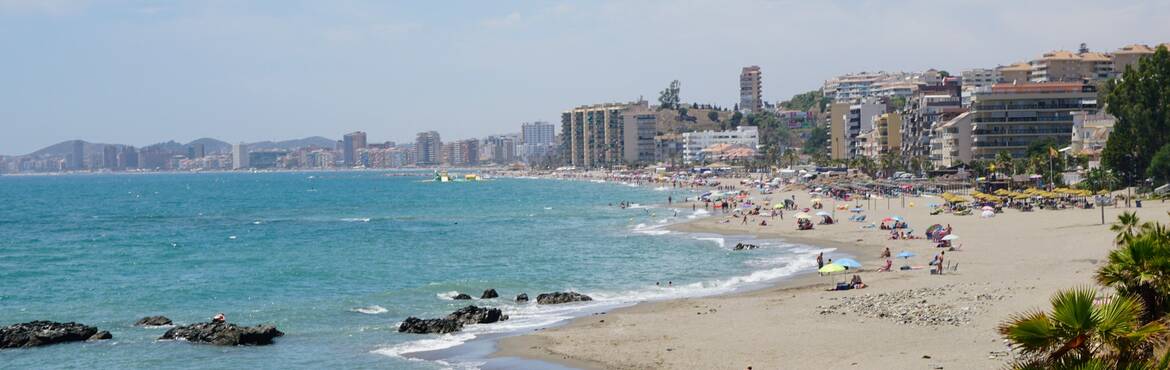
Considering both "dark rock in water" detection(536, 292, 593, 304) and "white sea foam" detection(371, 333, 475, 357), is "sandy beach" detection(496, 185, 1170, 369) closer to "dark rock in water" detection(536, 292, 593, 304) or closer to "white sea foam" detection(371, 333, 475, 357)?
Answer: "white sea foam" detection(371, 333, 475, 357)

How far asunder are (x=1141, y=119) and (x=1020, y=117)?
104ft

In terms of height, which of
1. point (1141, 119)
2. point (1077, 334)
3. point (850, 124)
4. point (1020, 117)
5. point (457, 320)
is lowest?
point (457, 320)

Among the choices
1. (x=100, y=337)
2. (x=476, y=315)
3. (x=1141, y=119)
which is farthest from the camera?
(x=1141, y=119)

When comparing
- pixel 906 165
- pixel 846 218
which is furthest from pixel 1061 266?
pixel 906 165

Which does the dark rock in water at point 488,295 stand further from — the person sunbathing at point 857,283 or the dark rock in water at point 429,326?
the person sunbathing at point 857,283

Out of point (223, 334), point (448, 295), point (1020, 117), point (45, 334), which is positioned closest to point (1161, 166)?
point (1020, 117)

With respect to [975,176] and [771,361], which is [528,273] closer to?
[771,361]

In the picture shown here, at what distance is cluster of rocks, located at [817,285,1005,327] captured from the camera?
24.1 metres

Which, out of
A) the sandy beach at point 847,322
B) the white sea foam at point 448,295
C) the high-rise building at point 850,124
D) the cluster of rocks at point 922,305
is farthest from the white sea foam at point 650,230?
the high-rise building at point 850,124

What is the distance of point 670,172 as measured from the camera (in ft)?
568

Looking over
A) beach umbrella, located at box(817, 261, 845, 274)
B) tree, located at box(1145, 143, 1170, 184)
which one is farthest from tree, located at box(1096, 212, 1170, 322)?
tree, located at box(1145, 143, 1170, 184)

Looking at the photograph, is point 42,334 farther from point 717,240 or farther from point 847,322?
point 717,240

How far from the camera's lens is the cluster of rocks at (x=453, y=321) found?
90.6 ft

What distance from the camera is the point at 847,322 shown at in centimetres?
2534
